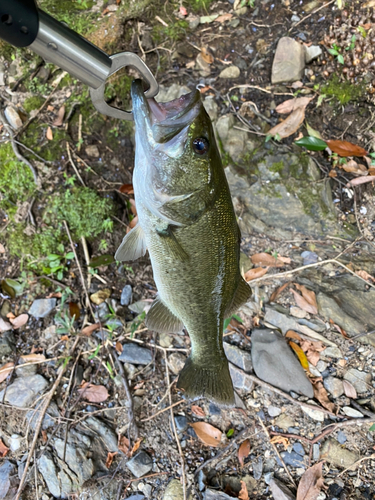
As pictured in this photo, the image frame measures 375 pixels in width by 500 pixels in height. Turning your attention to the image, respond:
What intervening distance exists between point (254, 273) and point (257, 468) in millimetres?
1756

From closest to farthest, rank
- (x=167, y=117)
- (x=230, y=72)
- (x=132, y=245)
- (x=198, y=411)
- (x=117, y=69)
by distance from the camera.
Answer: (x=117, y=69) < (x=167, y=117) < (x=132, y=245) < (x=198, y=411) < (x=230, y=72)

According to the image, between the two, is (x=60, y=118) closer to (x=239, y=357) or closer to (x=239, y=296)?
(x=239, y=296)

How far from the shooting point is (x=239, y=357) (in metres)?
3.15

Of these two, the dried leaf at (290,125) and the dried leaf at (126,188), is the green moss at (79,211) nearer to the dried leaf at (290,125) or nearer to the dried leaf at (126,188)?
the dried leaf at (126,188)

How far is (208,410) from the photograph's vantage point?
9.93 ft

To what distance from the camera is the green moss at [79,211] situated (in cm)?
335

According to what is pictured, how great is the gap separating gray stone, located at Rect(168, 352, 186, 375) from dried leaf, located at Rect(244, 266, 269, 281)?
3.41ft

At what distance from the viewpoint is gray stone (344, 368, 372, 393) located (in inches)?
115

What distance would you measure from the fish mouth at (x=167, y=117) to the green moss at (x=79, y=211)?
1829 millimetres

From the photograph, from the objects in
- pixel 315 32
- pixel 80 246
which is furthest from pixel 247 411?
pixel 315 32

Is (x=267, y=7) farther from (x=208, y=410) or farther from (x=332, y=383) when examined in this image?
(x=208, y=410)

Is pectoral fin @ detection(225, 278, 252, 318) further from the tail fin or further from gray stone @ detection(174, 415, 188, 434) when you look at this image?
gray stone @ detection(174, 415, 188, 434)

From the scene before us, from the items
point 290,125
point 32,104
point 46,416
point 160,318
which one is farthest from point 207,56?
point 46,416

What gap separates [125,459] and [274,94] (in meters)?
4.02
